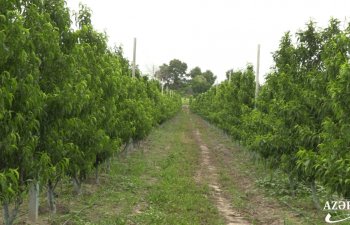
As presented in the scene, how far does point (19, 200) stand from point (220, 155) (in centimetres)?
1830

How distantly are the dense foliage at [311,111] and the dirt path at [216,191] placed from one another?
1.86 meters

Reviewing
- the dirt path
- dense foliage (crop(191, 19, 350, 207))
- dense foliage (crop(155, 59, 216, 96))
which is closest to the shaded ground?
the dirt path

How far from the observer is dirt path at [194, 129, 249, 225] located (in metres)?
10.4

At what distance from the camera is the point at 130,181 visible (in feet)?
48.1

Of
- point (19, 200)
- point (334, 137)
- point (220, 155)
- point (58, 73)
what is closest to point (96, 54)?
point (58, 73)

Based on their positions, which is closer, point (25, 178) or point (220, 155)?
point (25, 178)

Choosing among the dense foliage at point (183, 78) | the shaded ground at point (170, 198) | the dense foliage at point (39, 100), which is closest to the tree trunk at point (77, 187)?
the shaded ground at point (170, 198)

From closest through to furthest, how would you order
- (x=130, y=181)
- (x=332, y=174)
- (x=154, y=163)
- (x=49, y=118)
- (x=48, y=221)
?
(x=332, y=174)
(x=49, y=118)
(x=48, y=221)
(x=130, y=181)
(x=154, y=163)

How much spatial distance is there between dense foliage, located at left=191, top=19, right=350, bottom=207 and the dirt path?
73.2 inches

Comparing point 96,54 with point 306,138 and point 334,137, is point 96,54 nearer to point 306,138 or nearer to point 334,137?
point 306,138

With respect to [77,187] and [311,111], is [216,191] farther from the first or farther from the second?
[311,111]

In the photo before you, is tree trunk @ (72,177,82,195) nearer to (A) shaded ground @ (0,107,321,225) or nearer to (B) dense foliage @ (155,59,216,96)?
(A) shaded ground @ (0,107,321,225)

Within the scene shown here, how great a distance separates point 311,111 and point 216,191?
5142mm

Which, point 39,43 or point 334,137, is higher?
point 39,43
